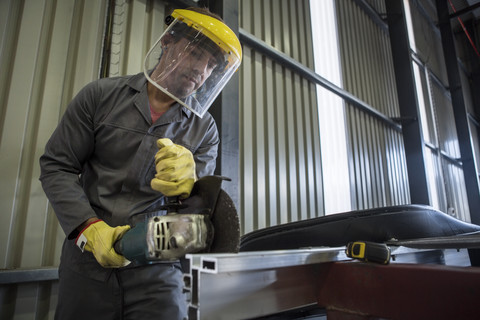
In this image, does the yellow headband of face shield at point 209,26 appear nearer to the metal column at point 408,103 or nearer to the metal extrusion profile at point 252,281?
the metal extrusion profile at point 252,281

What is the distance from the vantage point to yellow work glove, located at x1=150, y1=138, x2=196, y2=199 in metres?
0.93

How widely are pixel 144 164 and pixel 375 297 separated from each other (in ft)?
3.00

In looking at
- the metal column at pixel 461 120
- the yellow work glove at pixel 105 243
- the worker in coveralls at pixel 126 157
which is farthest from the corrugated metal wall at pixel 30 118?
the metal column at pixel 461 120

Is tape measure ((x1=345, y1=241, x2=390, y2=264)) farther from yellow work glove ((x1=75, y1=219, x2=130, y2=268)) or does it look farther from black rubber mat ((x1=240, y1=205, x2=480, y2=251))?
yellow work glove ((x1=75, y1=219, x2=130, y2=268))

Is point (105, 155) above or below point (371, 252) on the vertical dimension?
above

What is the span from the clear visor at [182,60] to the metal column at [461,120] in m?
6.62

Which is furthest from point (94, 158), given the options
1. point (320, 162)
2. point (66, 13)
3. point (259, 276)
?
point (320, 162)

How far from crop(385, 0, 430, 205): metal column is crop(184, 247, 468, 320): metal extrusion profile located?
13.2 ft

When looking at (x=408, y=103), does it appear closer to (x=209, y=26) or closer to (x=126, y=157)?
(x=209, y=26)

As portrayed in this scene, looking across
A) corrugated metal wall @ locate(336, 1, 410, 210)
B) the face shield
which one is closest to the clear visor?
the face shield

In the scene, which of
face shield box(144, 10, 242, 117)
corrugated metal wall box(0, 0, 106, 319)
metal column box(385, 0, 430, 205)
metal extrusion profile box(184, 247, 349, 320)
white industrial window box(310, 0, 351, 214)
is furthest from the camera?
metal column box(385, 0, 430, 205)

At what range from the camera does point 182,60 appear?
121 cm

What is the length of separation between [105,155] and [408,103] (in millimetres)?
4565

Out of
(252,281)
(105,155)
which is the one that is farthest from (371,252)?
(105,155)
